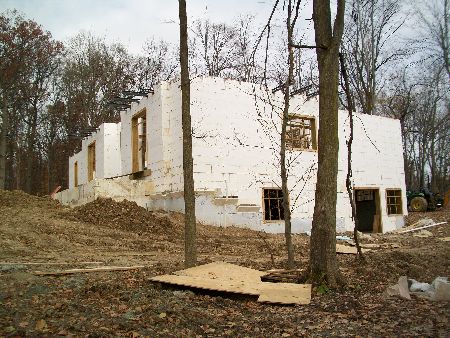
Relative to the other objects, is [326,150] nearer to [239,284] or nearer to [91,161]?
[239,284]

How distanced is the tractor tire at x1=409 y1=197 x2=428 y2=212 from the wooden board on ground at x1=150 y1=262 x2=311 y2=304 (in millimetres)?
19777

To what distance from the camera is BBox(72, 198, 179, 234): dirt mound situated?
40.8 ft

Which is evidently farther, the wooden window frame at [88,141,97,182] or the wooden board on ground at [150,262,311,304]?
the wooden window frame at [88,141,97,182]

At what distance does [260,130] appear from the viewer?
15164 millimetres

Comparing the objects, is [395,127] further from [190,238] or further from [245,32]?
[190,238]

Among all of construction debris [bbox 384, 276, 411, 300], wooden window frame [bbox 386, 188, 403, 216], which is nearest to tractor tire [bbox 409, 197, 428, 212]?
wooden window frame [bbox 386, 188, 403, 216]

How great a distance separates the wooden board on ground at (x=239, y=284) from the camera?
5.36 meters

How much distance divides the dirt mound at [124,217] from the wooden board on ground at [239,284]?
596 cm

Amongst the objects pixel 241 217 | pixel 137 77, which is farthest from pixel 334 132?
pixel 137 77

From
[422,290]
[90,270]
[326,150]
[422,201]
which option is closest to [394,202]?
[422,201]

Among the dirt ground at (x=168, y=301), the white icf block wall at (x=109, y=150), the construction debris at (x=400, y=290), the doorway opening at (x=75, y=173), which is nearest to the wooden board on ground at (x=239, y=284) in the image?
the dirt ground at (x=168, y=301)

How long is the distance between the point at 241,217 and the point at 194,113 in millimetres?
3966

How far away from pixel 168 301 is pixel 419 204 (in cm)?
2195

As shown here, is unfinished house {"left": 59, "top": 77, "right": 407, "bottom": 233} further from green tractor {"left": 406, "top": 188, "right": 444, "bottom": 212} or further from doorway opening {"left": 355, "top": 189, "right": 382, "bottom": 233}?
green tractor {"left": 406, "top": 188, "right": 444, "bottom": 212}
